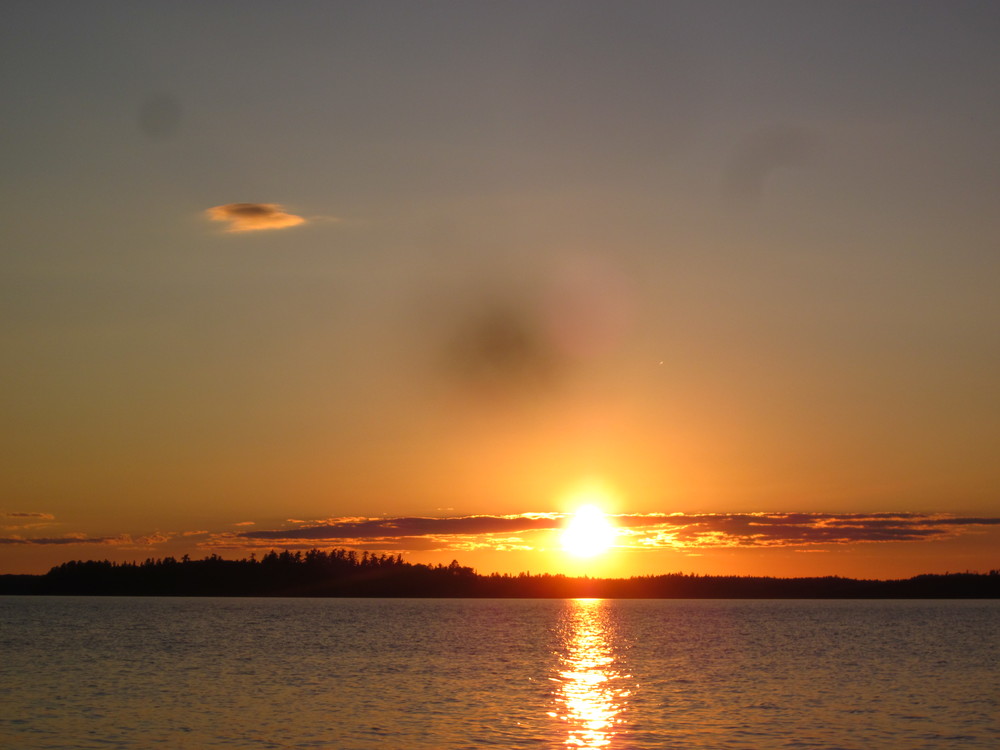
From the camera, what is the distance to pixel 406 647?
10031 centimetres

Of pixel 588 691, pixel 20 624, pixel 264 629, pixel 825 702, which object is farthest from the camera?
pixel 20 624

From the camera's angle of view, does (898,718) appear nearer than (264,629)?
Yes

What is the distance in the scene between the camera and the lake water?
1718 inches

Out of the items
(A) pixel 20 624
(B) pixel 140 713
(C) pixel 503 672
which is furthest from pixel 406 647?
(A) pixel 20 624

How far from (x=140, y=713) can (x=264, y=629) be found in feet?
286

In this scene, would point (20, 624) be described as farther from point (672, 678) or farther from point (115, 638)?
point (672, 678)

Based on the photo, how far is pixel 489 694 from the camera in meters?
57.7

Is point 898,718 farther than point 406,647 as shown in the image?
No

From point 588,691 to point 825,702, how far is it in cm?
1307

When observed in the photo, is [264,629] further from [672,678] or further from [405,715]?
[405,715]

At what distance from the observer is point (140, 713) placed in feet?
164

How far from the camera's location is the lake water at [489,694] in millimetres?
43625

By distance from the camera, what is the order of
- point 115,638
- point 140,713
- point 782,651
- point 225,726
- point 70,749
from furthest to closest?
1. point 115,638
2. point 782,651
3. point 140,713
4. point 225,726
5. point 70,749

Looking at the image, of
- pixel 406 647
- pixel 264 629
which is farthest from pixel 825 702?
pixel 264 629
